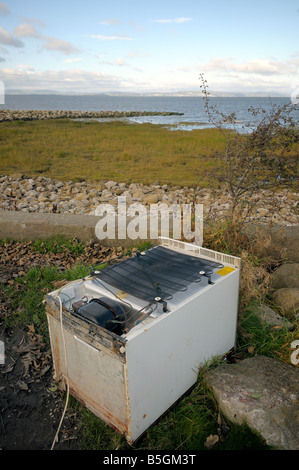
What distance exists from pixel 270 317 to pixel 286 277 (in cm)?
70

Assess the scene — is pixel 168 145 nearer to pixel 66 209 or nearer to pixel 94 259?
pixel 66 209

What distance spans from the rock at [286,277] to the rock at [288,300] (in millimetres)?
190

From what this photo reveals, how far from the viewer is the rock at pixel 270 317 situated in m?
3.35

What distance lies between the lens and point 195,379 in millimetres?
2572

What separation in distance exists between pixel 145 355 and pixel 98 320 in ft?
1.13

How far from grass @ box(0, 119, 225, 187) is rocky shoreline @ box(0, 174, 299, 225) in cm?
67

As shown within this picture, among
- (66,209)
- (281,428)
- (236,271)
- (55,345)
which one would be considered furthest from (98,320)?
(66,209)

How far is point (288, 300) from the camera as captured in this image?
364 cm

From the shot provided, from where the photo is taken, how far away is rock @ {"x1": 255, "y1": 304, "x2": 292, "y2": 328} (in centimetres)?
335
